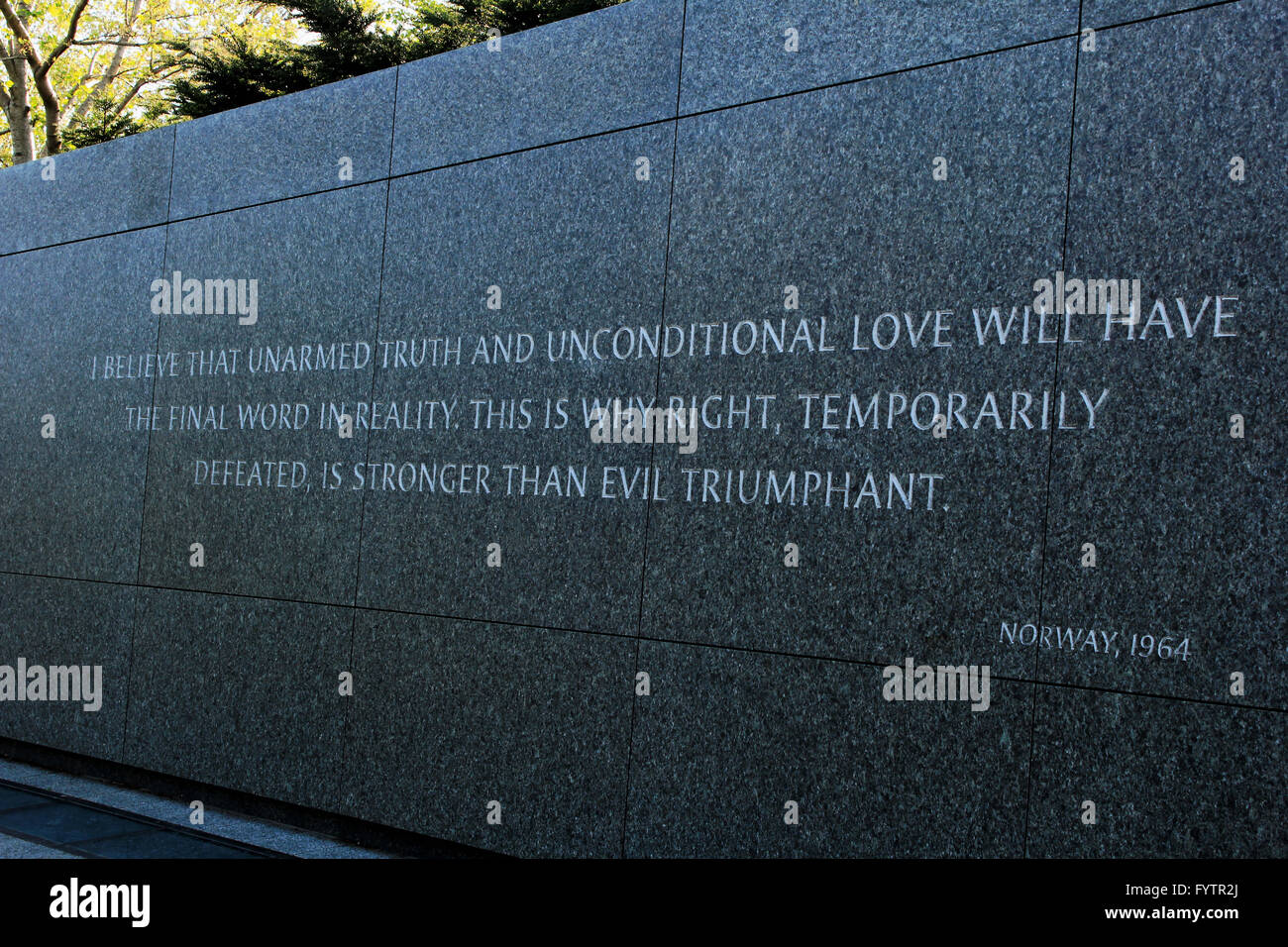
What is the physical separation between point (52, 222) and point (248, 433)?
302 centimetres

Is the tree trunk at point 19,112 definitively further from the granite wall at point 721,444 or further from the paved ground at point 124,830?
the paved ground at point 124,830

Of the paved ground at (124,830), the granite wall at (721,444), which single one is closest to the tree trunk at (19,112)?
the granite wall at (721,444)

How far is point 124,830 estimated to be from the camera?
6.61 m

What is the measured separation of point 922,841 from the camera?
15.2 feet

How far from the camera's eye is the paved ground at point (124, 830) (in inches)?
242

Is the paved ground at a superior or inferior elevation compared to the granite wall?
inferior

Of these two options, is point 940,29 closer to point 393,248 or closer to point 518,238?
point 518,238

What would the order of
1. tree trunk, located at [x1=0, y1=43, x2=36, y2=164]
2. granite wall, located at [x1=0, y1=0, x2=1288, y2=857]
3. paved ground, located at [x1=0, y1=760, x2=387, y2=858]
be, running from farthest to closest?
1. tree trunk, located at [x1=0, y1=43, x2=36, y2=164]
2. paved ground, located at [x1=0, y1=760, x2=387, y2=858]
3. granite wall, located at [x1=0, y1=0, x2=1288, y2=857]

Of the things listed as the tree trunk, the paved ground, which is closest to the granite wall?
the paved ground

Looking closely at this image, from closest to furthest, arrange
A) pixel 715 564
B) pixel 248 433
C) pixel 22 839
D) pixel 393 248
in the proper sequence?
pixel 715 564 → pixel 22 839 → pixel 393 248 → pixel 248 433

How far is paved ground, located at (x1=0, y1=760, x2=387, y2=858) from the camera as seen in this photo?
6145 mm

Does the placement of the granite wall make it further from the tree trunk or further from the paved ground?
the tree trunk

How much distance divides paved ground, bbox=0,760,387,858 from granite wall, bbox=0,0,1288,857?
0.85 feet
